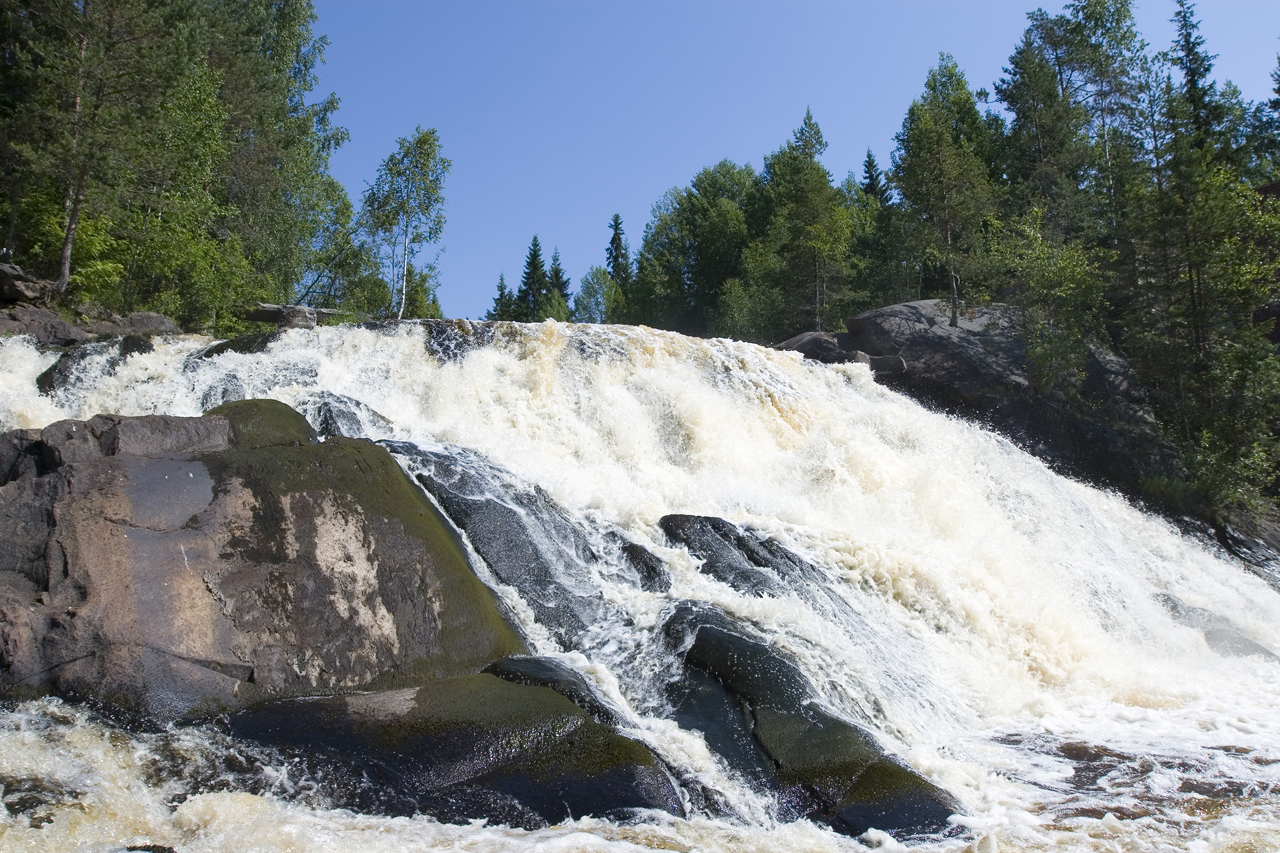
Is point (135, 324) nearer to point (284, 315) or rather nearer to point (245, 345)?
point (284, 315)

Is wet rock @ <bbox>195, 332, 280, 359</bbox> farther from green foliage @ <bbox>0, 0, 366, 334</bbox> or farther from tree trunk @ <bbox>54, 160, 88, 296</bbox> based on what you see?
green foliage @ <bbox>0, 0, 366, 334</bbox>

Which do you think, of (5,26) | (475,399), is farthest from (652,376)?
(5,26)

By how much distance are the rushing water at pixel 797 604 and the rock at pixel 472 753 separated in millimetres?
185

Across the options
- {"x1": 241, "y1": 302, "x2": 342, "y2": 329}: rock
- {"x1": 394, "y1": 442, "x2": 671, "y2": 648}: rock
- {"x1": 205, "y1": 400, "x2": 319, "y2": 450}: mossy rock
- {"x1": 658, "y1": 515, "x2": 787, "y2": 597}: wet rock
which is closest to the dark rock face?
{"x1": 658, "y1": 515, "x2": 787, "y2": 597}: wet rock

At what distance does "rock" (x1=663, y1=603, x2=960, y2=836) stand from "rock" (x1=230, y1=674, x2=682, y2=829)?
0.83 metres

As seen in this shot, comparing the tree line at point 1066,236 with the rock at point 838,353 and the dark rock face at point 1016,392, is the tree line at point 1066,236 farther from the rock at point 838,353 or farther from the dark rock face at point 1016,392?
the rock at point 838,353

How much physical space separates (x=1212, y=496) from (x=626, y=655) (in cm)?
1622

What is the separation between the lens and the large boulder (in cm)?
587

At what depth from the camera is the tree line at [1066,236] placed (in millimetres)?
19859

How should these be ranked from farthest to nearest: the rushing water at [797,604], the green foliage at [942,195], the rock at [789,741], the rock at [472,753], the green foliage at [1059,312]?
the green foliage at [942,195] < the green foliage at [1059,312] < the rock at [789,741] < the rock at [472,753] < the rushing water at [797,604]

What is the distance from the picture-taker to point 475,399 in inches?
531

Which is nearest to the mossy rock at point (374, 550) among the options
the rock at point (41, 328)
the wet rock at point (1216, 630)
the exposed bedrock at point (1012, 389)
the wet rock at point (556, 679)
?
the wet rock at point (556, 679)

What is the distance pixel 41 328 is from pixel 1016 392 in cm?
2073

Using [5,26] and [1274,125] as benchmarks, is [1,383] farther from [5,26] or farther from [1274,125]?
[1274,125]
